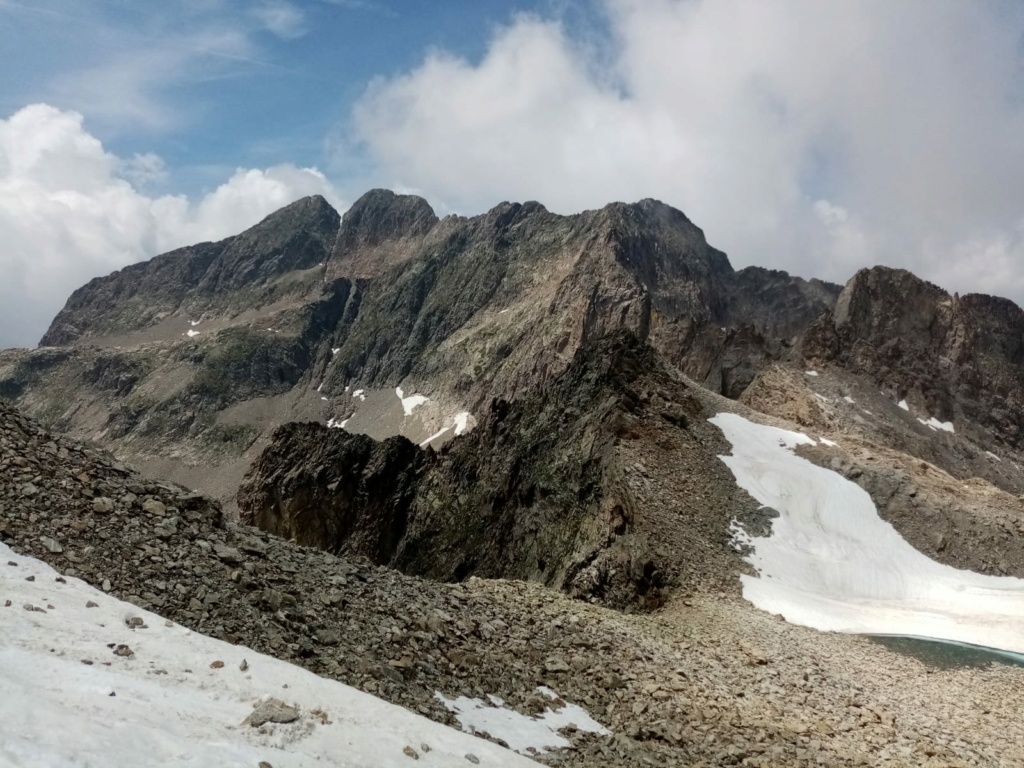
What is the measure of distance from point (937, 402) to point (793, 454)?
196 ft

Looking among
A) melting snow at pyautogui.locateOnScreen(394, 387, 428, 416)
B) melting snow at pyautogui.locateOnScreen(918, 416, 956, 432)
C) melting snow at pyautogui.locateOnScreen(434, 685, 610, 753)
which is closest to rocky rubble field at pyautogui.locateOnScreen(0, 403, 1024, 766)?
melting snow at pyautogui.locateOnScreen(434, 685, 610, 753)

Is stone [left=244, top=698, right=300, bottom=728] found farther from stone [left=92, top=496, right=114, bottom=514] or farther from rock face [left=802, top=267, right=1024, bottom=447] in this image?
rock face [left=802, top=267, right=1024, bottom=447]

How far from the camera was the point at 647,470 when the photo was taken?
3488 cm

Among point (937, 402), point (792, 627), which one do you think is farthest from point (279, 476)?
point (937, 402)

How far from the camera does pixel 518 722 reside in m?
13.6

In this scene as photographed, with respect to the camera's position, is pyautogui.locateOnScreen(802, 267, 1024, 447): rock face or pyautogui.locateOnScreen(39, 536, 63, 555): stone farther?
pyautogui.locateOnScreen(802, 267, 1024, 447): rock face

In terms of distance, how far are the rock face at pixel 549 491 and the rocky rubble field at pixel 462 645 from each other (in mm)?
8517

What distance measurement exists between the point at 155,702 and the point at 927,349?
113176 millimetres

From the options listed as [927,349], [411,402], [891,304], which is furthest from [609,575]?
[411,402]

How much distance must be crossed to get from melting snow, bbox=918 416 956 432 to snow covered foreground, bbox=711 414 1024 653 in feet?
177

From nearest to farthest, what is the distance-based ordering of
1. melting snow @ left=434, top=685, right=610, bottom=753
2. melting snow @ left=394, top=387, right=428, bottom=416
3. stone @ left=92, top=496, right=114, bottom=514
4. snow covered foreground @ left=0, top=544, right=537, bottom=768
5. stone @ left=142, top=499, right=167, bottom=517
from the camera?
snow covered foreground @ left=0, top=544, right=537, bottom=768
melting snow @ left=434, top=685, right=610, bottom=753
stone @ left=92, top=496, right=114, bottom=514
stone @ left=142, top=499, right=167, bottom=517
melting snow @ left=394, top=387, right=428, bottom=416

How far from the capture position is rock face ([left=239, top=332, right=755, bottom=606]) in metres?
30.3

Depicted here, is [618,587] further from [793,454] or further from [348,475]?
[348,475]

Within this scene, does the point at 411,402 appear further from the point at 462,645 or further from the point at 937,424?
the point at 462,645
